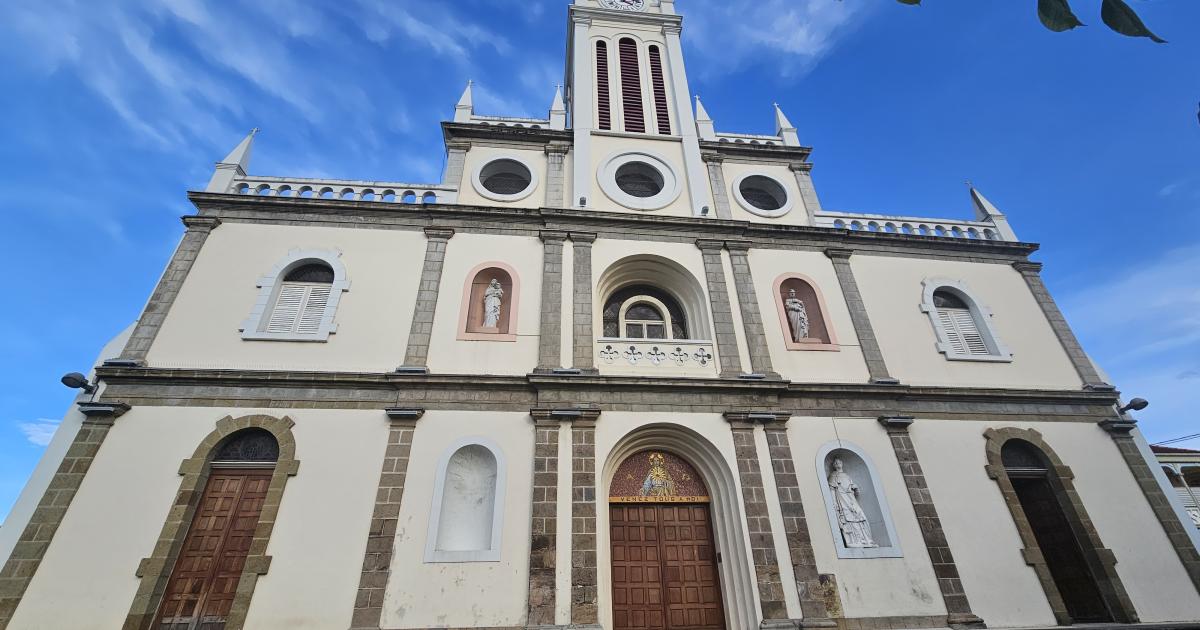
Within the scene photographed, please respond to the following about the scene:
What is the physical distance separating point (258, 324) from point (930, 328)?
1622 centimetres

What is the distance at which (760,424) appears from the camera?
11406mm

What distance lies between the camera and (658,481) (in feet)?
37.6

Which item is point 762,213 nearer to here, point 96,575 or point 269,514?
point 269,514

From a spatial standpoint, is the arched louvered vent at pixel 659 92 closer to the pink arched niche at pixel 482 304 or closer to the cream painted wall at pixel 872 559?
the pink arched niche at pixel 482 304

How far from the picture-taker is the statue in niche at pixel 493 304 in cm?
1223

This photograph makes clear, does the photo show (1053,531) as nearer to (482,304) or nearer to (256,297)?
(482,304)

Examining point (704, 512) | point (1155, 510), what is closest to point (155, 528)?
point (704, 512)

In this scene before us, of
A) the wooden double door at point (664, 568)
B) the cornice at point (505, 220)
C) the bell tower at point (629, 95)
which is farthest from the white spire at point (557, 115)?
the wooden double door at point (664, 568)

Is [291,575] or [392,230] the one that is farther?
[392,230]

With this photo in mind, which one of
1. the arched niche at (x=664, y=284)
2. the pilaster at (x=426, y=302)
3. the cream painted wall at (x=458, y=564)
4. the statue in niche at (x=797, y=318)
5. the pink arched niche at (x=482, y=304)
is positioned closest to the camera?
the cream painted wall at (x=458, y=564)

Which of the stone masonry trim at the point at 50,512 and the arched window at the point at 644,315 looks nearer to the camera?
the stone masonry trim at the point at 50,512

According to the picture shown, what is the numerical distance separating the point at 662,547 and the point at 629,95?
45.0 feet

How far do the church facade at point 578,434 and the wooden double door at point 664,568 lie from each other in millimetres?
54

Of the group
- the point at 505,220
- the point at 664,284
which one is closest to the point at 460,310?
the point at 505,220
